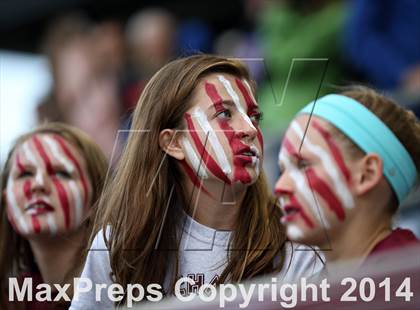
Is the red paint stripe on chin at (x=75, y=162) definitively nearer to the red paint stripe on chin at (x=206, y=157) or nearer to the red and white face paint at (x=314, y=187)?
the red paint stripe on chin at (x=206, y=157)

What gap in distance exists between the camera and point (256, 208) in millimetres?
3188

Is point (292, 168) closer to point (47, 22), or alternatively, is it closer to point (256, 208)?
point (256, 208)

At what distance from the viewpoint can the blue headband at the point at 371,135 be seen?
2.99 m

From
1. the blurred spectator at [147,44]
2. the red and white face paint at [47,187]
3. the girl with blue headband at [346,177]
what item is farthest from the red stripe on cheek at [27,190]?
the blurred spectator at [147,44]

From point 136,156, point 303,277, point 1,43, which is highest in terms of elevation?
point 136,156

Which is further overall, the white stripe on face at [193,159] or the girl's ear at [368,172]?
the white stripe on face at [193,159]

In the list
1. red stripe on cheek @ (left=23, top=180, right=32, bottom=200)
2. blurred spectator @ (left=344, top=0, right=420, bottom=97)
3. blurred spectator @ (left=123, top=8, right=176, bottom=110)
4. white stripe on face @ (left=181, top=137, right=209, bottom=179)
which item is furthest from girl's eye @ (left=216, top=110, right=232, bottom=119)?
blurred spectator @ (left=123, top=8, right=176, bottom=110)

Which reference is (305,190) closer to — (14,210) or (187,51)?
(187,51)

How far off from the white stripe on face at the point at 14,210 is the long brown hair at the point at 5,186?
0.08m

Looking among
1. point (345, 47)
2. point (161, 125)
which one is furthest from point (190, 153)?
point (345, 47)

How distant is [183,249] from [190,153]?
25 centimetres

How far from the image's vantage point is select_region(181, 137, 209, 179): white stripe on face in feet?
10.1

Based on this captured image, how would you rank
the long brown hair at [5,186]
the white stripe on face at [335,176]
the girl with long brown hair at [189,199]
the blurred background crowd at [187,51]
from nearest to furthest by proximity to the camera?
the white stripe on face at [335,176]
the girl with long brown hair at [189,199]
the long brown hair at [5,186]
the blurred background crowd at [187,51]

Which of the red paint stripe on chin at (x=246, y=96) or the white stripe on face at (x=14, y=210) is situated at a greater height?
the red paint stripe on chin at (x=246, y=96)
